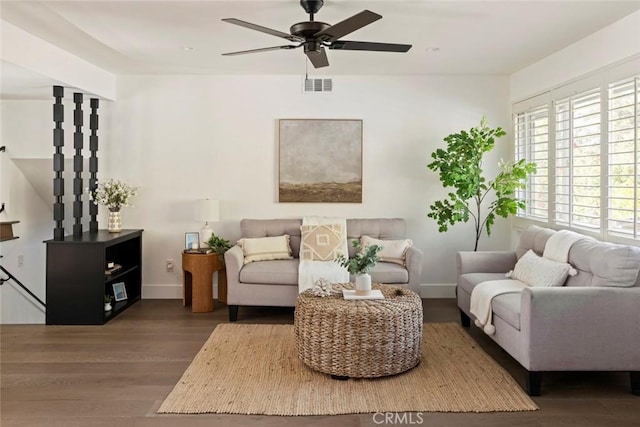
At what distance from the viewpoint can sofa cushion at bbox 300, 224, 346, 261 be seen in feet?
16.7

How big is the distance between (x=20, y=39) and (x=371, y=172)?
372 centimetres

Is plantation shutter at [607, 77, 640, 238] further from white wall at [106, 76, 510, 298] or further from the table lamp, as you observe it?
the table lamp

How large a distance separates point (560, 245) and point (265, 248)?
2.83m

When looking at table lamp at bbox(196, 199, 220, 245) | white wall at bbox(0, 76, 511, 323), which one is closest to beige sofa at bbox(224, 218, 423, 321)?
table lamp at bbox(196, 199, 220, 245)

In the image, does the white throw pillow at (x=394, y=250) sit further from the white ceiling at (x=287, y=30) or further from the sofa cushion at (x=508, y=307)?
the white ceiling at (x=287, y=30)

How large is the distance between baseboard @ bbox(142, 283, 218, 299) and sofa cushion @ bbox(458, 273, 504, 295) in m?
2.93

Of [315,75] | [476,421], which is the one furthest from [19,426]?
[315,75]

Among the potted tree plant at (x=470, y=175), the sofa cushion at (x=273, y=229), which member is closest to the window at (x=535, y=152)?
the potted tree plant at (x=470, y=175)

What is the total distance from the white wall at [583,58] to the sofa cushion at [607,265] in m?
1.48

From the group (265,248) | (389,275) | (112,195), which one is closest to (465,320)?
(389,275)

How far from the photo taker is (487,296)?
3838 mm

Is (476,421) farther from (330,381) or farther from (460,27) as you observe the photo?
(460,27)

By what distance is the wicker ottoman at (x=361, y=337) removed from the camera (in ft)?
10.9

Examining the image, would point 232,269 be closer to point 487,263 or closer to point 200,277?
point 200,277
